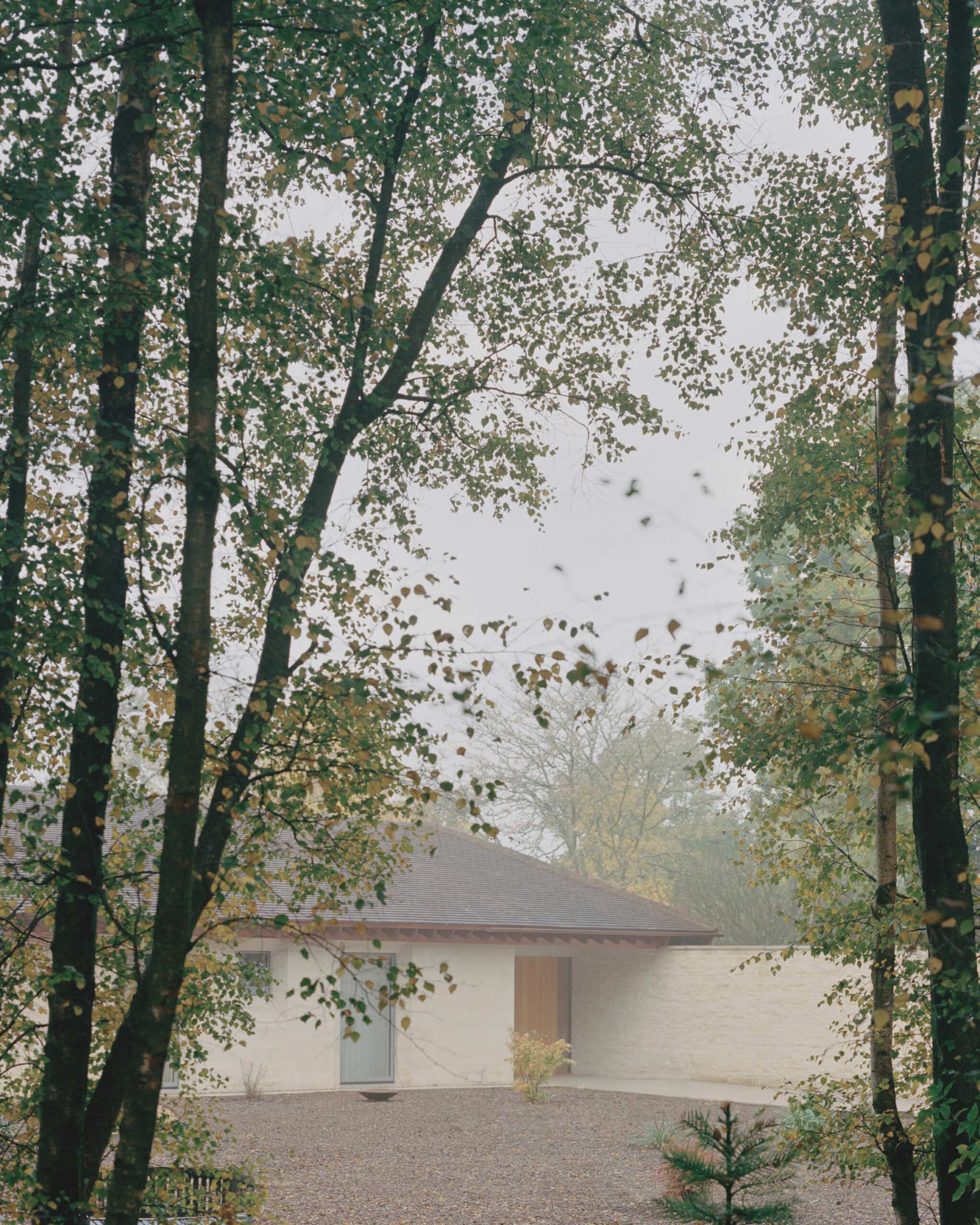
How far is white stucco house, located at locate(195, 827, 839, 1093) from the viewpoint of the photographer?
17.4m

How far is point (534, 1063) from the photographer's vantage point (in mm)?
16281

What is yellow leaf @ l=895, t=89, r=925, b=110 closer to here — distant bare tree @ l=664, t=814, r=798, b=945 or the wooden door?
the wooden door

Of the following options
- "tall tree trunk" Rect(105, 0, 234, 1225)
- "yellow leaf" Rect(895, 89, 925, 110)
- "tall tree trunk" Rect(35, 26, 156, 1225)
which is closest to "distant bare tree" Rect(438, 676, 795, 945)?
"tall tree trunk" Rect(35, 26, 156, 1225)

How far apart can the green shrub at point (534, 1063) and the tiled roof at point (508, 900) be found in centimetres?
244

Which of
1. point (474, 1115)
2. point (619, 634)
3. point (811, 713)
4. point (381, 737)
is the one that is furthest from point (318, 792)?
point (619, 634)

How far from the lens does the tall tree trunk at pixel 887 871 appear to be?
6.14 meters

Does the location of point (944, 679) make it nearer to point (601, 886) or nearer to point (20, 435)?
point (20, 435)

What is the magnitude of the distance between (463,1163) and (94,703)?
8.37 metres

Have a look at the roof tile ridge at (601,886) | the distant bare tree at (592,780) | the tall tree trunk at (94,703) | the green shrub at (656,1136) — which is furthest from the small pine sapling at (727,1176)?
the distant bare tree at (592,780)

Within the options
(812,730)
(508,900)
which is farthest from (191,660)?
(508,900)

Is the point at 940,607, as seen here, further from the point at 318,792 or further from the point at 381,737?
the point at 318,792

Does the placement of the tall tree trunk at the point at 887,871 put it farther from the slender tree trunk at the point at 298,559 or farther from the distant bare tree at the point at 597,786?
the distant bare tree at the point at 597,786

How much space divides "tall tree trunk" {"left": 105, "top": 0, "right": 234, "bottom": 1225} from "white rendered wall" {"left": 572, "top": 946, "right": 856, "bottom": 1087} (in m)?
14.4

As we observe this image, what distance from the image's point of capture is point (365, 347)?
20.0 ft
